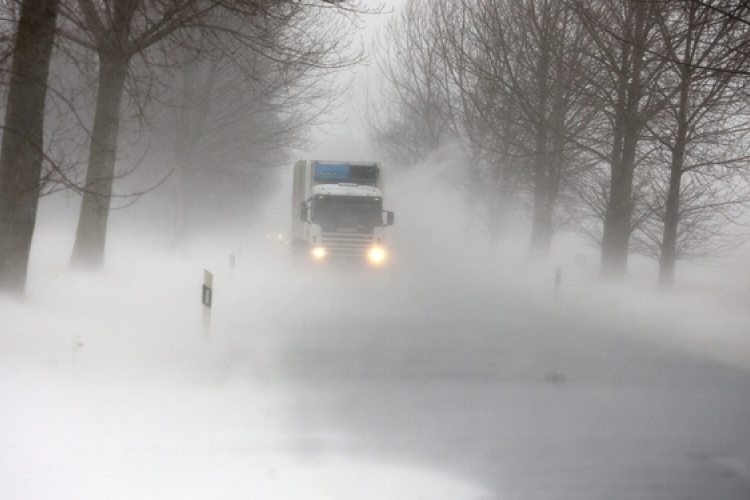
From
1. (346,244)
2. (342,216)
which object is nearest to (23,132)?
(342,216)

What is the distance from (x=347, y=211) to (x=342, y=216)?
216mm

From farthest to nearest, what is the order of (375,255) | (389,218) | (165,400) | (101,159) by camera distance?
(375,255), (389,218), (101,159), (165,400)

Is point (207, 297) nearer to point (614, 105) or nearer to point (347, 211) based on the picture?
point (614, 105)

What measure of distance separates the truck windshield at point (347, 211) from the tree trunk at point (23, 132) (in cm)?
1607

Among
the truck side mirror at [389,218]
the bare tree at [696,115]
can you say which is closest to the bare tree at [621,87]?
the bare tree at [696,115]

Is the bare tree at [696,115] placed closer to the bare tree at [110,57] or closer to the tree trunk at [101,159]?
the bare tree at [110,57]

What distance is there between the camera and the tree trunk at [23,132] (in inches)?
406

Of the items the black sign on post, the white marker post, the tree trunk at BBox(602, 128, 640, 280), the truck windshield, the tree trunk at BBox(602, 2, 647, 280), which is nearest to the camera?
the white marker post

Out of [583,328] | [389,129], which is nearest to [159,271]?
[583,328]

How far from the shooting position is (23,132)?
1038 cm

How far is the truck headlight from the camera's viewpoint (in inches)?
1067

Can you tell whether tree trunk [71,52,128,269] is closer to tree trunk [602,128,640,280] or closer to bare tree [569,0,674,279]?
bare tree [569,0,674,279]

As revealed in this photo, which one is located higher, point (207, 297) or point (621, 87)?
point (621, 87)

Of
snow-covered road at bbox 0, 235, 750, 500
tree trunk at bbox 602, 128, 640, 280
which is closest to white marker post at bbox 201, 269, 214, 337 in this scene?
snow-covered road at bbox 0, 235, 750, 500
